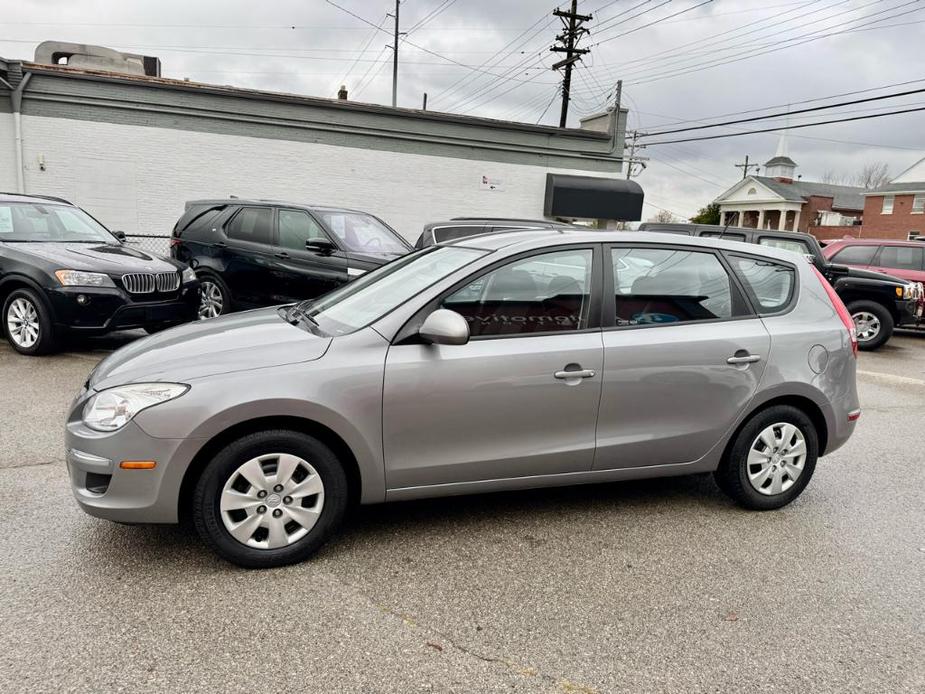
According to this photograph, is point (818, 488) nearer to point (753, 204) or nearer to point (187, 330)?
point (187, 330)

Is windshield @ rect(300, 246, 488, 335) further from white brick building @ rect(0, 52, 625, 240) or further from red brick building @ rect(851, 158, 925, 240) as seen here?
red brick building @ rect(851, 158, 925, 240)

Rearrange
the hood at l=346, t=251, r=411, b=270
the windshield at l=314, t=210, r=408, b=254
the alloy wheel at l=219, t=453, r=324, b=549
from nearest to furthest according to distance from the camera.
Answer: the alloy wheel at l=219, t=453, r=324, b=549, the hood at l=346, t=251, r=411, b=270, the windshield at l=314, t=210, r=408, b=254

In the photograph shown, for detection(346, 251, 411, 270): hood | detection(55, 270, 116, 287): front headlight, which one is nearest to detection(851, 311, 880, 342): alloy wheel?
detection(346, 251, 411, 270): hood

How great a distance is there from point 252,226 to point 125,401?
680 centimetres

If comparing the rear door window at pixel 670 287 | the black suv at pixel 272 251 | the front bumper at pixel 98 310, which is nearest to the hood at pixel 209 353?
the rear door window at pixel 670 287

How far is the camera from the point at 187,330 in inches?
149

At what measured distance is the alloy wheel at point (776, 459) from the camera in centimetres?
404

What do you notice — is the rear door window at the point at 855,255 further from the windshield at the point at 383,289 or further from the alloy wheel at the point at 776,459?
the windshield at the point at 383,289

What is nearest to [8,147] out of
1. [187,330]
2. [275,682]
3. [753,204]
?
[187,330]

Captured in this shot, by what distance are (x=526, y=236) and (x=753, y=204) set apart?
62387mm

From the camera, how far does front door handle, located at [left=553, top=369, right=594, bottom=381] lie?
11.5 feet

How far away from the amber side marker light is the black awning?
1847 centimetres

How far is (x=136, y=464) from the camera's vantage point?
9.78 ft

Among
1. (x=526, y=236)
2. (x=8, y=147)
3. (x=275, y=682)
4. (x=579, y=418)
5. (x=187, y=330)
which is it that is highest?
(x=8, y=147)
